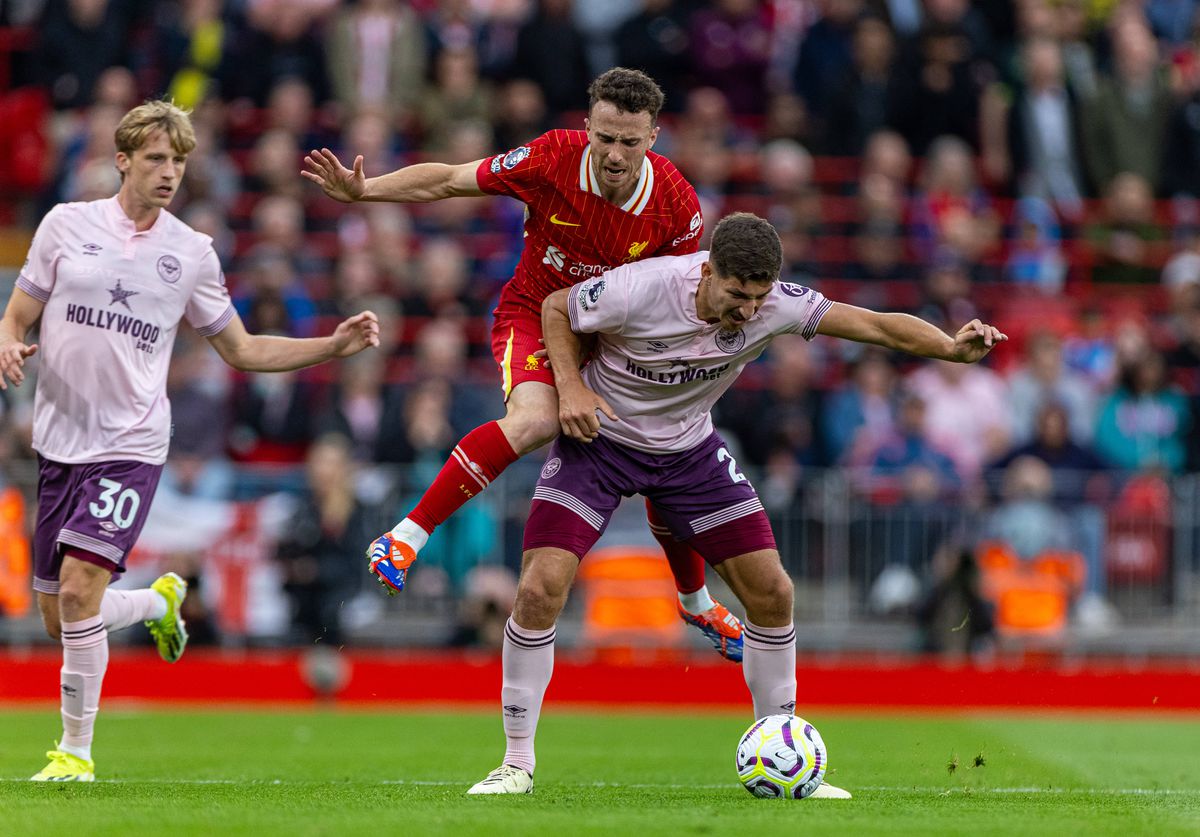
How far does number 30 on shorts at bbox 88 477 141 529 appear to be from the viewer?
899cm

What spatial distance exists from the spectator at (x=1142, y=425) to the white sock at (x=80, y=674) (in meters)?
10.5

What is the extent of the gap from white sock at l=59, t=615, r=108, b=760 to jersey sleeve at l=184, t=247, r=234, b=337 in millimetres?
1517

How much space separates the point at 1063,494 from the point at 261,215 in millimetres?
7880

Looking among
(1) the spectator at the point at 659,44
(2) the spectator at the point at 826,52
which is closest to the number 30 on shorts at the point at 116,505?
(1) the spectator at the point at 659,44

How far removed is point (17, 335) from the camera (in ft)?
29.6

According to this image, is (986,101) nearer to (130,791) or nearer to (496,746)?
(496,746)

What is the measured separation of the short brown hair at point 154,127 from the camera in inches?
352

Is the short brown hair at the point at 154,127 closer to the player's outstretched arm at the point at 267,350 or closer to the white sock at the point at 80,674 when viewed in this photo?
the player's outstretched arm at the point at 267,350

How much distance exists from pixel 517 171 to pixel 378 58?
37.9 ft

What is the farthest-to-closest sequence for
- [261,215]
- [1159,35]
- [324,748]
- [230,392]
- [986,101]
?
[1159,35] < [986,101] < [261,215] < [230,392] < [324,748]

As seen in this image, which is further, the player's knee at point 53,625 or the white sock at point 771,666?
the player's knee at point 53,625

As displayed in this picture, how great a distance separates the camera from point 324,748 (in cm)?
1194

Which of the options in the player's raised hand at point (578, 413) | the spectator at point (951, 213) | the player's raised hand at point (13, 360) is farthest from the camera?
the spectator at point (951, 213)

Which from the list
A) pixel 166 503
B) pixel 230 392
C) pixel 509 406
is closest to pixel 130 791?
pixel 509 406
